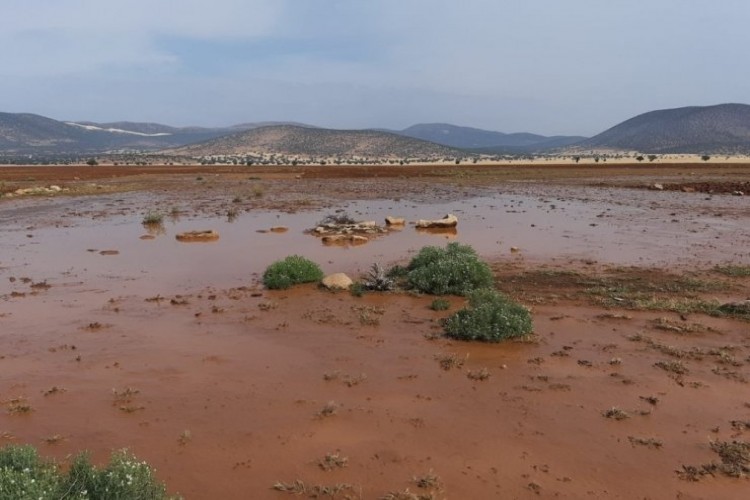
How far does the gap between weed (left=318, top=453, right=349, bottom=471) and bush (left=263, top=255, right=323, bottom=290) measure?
778cm

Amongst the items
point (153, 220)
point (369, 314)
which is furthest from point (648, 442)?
point (153, 220)

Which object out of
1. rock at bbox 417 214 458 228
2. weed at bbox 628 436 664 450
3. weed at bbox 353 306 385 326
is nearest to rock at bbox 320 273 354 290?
weed at bbox 353 306 385 326

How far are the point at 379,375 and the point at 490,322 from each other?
2.62m

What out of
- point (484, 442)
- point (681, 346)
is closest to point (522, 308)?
point (681, 346)

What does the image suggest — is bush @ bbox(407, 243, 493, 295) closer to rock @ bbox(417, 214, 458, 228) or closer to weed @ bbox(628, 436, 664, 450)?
weed @ bbox(628, 436, 664, 450)

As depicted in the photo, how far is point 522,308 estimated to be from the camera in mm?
10266

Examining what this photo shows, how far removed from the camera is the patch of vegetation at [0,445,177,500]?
402 cm

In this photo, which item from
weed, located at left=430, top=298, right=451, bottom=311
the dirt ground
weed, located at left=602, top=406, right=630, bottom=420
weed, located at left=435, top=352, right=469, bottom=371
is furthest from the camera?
weed, located at left=430, top=298, right=451, bottom=311

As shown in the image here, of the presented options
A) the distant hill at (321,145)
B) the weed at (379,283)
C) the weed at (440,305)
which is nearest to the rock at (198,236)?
the weed at (379,283)

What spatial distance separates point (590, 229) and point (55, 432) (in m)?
21.0

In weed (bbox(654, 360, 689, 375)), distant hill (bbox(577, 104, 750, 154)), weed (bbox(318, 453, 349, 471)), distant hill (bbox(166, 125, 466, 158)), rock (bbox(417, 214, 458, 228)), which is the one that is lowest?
weed (bbox(318, 453, 349, 471))

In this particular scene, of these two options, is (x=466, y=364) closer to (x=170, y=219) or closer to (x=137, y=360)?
(x=137, y=360)

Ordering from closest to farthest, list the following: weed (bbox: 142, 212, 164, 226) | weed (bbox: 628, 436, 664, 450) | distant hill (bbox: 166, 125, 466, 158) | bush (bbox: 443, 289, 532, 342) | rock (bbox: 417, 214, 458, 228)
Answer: weed (bbox: 628, 436, 664, 450) < bush (bbox: 443, 289, 532, 342) < rock (bbox: 417, 214, 458, 228) < weed (bbox: 142, 212, 164, 226) < distant hill (bbox: 166, 125, 466, 158)

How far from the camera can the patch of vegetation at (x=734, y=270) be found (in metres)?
14.4
